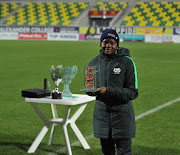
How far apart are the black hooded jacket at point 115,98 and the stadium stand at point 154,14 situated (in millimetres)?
43665

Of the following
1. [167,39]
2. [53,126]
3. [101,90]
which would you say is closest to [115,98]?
[101,90]

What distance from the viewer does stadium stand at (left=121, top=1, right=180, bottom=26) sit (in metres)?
47.2

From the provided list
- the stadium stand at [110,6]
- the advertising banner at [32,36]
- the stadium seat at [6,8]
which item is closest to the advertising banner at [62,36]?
the advertising banner at [32,36]

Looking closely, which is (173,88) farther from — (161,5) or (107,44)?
(161,5)

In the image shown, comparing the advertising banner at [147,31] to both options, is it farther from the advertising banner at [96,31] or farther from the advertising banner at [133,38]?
the advertising banner at [133,38]

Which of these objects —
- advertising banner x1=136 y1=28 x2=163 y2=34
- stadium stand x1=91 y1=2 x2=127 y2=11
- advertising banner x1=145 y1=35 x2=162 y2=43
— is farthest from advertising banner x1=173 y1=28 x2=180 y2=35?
stadium stand x1=91 y1=2 x2=127 y2=11

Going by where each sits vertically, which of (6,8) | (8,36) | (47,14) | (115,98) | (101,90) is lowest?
(8,36)

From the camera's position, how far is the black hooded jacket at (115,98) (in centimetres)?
380

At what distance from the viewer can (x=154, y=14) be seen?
4906 cm

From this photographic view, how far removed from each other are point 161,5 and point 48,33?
16.0 meters

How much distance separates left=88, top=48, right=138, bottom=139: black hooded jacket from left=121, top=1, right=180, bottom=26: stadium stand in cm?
4367

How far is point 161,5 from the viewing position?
51031mm

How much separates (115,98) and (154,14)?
46658mm

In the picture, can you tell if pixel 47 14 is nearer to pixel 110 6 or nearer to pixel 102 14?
pixel 102 14
